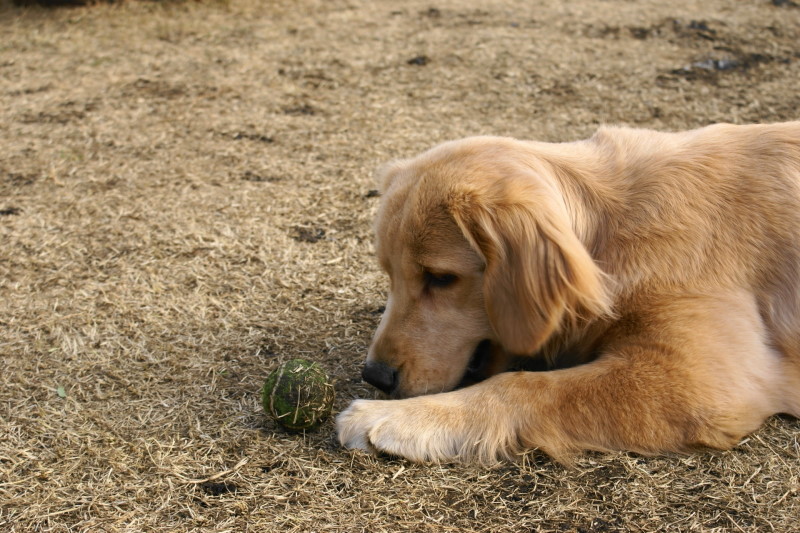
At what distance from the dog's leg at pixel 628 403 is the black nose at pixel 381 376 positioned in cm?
14

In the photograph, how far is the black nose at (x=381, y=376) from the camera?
3179mm

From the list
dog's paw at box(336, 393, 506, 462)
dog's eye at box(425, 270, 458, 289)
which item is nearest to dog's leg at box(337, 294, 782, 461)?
dog's paw at box(336, 393, 506, 462)

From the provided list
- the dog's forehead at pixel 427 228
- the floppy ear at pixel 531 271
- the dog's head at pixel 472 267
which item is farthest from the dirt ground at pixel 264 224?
the dog's forehead at pixel 427 228

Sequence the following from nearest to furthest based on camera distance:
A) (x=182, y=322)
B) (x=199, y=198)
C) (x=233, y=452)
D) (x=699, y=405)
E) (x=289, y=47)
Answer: (x=699, y=405), (x=233, y=452), (x=182, y=322), (x=199, y=198), (x=289, y=47)

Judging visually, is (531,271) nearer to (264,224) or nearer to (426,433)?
(426,433)

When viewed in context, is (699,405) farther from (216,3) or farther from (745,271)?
(216,3)

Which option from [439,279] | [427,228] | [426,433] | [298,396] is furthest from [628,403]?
[298,396]

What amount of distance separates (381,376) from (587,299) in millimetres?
895

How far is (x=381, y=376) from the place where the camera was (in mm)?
3182

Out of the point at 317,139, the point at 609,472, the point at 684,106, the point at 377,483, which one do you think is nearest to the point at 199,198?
the point at 317,139

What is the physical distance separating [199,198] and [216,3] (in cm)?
579

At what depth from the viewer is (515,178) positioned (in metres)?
3.09

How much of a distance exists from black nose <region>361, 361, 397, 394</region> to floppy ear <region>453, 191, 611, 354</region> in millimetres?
483

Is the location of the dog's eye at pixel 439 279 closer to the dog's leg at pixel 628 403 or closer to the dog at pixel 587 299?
the dog at pixel 587 299
